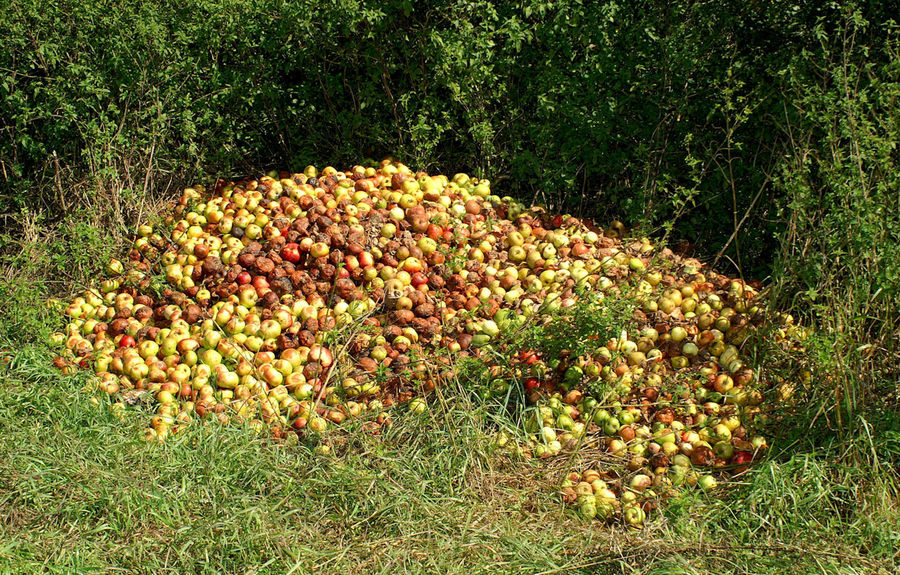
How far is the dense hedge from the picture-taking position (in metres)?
4.70

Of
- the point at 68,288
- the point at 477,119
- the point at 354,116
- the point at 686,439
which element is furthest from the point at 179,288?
the point at 686,439

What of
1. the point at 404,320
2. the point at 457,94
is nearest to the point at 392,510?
the point at 404,320

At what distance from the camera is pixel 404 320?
4.18 metres

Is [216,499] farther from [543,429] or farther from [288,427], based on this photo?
[543,429]

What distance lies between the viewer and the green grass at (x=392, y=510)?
9.77ft

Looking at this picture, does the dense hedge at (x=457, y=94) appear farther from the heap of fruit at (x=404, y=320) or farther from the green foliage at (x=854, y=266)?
the green foliage at (x=854, y=266)

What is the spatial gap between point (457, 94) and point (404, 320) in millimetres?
1698

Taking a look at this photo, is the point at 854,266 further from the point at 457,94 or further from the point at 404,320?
the point at 457,94

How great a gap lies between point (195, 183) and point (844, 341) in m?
4.46

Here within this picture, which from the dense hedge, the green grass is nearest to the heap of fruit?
the green grass

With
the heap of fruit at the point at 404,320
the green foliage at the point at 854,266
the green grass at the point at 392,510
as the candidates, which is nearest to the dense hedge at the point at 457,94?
the heap of fruit at the point at 404,320

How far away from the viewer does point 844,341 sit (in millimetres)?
3344

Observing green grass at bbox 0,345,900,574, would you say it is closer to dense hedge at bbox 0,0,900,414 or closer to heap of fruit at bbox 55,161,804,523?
heap of fruit at bbox 55,161,804,523

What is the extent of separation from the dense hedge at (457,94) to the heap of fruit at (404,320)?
0.45 metres
